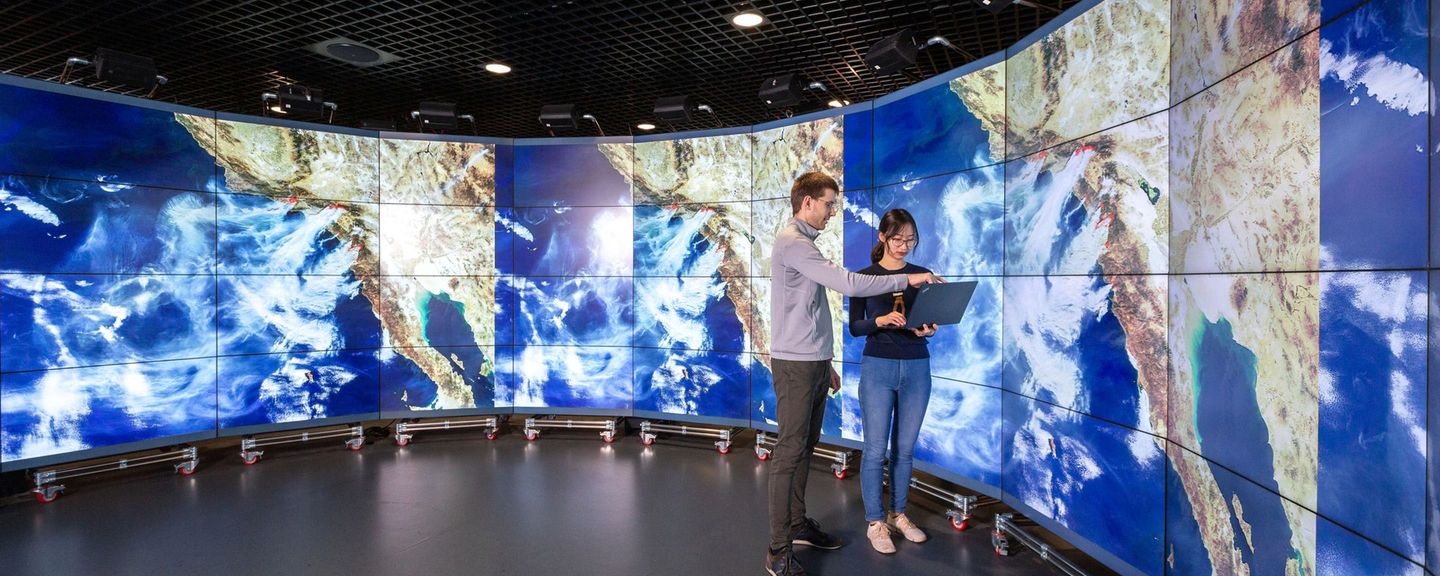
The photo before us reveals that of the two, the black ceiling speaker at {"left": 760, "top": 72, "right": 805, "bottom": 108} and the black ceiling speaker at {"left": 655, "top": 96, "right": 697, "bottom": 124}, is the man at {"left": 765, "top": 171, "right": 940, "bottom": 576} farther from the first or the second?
the black ceiling speaker at {"left": 655, "top": 96, "right": 697, "bottom": 124}

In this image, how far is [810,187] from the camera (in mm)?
2854

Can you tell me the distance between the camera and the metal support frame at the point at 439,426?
5.55 meters

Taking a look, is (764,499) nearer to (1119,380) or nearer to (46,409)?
(1119,380)

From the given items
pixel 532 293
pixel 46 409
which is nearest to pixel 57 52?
pixel 46 409

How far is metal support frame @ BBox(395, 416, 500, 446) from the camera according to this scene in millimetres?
5551

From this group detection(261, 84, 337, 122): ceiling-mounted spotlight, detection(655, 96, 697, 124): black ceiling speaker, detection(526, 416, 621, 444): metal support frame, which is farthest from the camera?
detection(526, 416, 621, 444): metal support frame

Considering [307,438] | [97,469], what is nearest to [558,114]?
[307,438]

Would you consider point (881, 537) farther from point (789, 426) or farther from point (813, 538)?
point (789, 426)

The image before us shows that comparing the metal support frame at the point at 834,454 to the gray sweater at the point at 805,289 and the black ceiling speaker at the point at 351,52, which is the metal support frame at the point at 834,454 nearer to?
the gray sweater at the point at 805,289

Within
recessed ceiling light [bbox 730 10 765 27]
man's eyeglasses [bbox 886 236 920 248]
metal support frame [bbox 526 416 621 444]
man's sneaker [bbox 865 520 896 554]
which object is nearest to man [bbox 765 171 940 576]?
man's eyeglasses [bbox 886 236 920 248]

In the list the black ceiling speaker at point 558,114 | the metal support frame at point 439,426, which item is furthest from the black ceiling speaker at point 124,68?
the metal support frame at point 439,426

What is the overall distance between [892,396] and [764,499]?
138 cm

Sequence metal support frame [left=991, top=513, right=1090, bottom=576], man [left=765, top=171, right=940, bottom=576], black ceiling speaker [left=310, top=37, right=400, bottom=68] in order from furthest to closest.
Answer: black ceiling speaker [left=310, top=37, right=400, bottom=68], metal support frame [left=991, top=513, right=1090, bottom=576], man [left=765, top=171, right=940, bottom=576]

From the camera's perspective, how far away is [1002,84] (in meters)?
3.53
